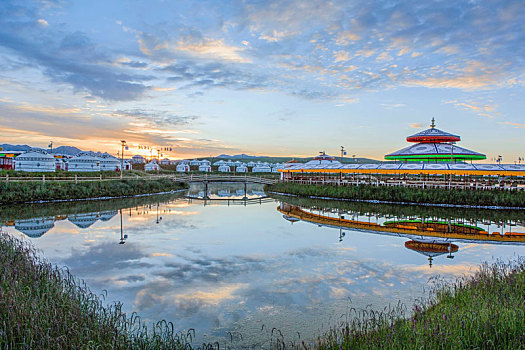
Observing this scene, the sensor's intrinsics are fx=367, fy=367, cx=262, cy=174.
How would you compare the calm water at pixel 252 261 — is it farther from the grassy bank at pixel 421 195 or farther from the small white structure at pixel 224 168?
the small white structure at pixel 224 168

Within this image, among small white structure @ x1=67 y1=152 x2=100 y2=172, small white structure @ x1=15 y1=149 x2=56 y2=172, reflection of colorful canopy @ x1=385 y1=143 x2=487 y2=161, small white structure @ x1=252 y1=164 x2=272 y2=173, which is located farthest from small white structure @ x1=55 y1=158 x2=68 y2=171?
reflection of colorful canopy @ x1=385 y1=143 x2=487 y2=161

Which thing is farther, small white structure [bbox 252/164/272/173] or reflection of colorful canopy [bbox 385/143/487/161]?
small white structure [bbox 252/164/272/173]

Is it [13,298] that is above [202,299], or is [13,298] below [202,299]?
above

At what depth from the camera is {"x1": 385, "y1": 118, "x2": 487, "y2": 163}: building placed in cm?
3434

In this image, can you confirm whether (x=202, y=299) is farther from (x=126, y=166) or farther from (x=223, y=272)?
(x=126, y=166)

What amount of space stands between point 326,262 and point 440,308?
5276 mm

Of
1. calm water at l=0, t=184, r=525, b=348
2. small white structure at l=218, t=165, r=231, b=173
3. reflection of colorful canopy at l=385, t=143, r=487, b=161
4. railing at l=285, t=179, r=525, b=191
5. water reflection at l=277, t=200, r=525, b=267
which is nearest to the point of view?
calm water at l=0, t=184, r=525, b=348

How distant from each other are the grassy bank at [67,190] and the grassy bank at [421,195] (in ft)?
55.6

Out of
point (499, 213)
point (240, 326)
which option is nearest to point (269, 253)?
point (240, 326)

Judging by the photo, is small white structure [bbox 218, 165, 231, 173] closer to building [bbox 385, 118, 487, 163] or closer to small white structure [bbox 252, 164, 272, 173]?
small white structure [bbox 252, 164, 272, 173]

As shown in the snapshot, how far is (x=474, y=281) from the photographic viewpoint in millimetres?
8242

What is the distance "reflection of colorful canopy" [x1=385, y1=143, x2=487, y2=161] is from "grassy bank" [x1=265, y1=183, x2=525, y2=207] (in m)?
4.86

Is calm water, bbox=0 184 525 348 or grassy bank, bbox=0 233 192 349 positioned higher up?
grassy bank, bbox=0 233 192 349

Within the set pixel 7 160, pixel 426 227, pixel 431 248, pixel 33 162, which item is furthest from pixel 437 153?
pixel 7 160
